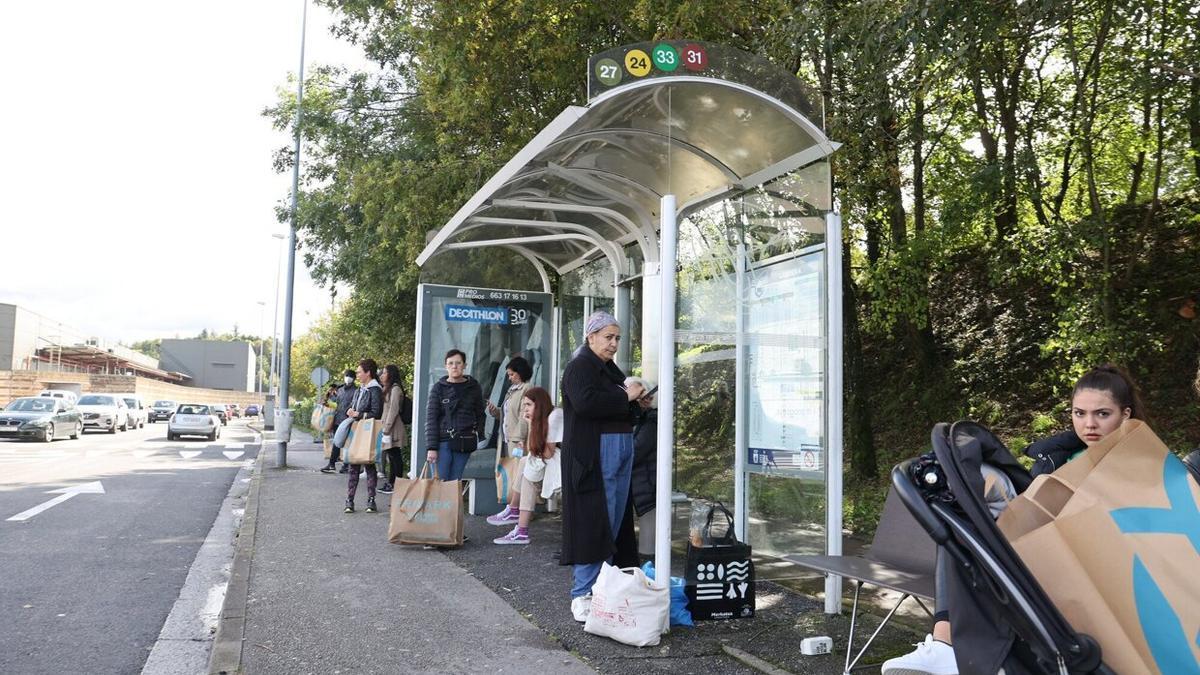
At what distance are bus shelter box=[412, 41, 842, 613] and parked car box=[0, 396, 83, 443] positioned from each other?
2331cm

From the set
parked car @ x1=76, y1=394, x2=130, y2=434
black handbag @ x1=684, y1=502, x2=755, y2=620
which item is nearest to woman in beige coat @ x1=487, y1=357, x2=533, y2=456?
black handbag @ x1=684, y1=502, x2=755, y2=620

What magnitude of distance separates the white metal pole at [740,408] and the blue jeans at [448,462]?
9.60 feet

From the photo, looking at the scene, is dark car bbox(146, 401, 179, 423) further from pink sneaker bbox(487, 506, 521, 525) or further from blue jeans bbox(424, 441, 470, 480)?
blue jeans bbox(424, 441, 470, 480)

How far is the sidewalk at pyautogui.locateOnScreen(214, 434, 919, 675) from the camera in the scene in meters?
4.44

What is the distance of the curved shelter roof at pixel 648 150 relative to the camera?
17.5 feet

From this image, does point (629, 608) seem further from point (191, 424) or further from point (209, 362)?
point (209, 362)

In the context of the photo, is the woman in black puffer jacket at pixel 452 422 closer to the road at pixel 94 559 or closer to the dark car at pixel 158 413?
the road at pixel 94 559

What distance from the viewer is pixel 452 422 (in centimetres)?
817

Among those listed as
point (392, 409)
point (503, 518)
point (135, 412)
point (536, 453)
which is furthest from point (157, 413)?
point (536, 453)

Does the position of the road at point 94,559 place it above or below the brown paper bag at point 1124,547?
below

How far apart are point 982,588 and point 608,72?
3.70 metres

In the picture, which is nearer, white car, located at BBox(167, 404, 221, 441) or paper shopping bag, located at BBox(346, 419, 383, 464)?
paper shopping bag, located at BBox(346, 419, 383, 464)

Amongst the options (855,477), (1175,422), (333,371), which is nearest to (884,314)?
(855,477)

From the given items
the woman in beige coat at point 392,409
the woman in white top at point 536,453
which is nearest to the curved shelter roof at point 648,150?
the woman in white top at point 536,453
